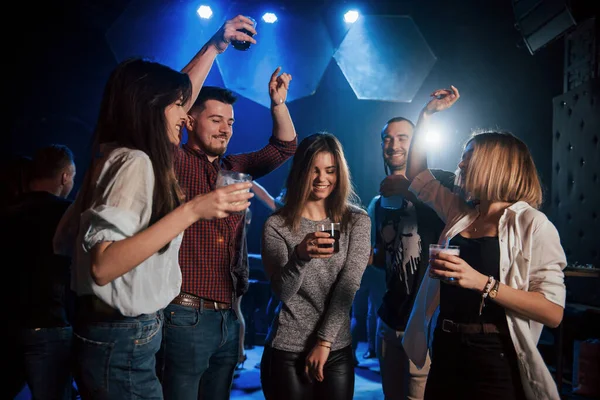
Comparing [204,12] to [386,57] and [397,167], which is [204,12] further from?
[397,167]

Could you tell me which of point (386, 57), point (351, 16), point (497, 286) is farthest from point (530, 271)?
point (351, 16)

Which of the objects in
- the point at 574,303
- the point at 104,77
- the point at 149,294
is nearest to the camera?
the point at 149,294

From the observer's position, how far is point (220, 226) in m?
1.77

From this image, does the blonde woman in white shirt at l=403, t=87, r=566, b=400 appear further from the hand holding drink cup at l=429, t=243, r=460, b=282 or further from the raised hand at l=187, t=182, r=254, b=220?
the raised hand at l=187, t=182, r=254, b=220

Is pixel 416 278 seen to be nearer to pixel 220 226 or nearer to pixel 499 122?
pixel 220 226

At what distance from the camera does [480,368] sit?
1481 millimetres

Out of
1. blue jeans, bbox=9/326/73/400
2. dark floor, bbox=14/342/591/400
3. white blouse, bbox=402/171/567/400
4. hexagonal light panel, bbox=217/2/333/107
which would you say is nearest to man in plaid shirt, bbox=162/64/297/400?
blue jeans, bbox=9/326/73/400

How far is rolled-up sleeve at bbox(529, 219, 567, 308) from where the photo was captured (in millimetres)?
1477

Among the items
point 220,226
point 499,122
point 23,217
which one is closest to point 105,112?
point 220,226

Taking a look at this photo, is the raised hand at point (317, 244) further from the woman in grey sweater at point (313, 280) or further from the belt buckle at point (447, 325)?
the belt buckle at point (447, 325)

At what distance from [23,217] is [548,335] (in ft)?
15.5

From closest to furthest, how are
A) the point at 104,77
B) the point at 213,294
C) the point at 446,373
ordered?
1. the point at 446,373
2. the point at 213,294
3. the point at 104,77

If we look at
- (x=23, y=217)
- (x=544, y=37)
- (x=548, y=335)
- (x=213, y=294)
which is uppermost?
(x=544, y=37)

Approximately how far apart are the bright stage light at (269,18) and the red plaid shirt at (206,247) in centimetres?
385
